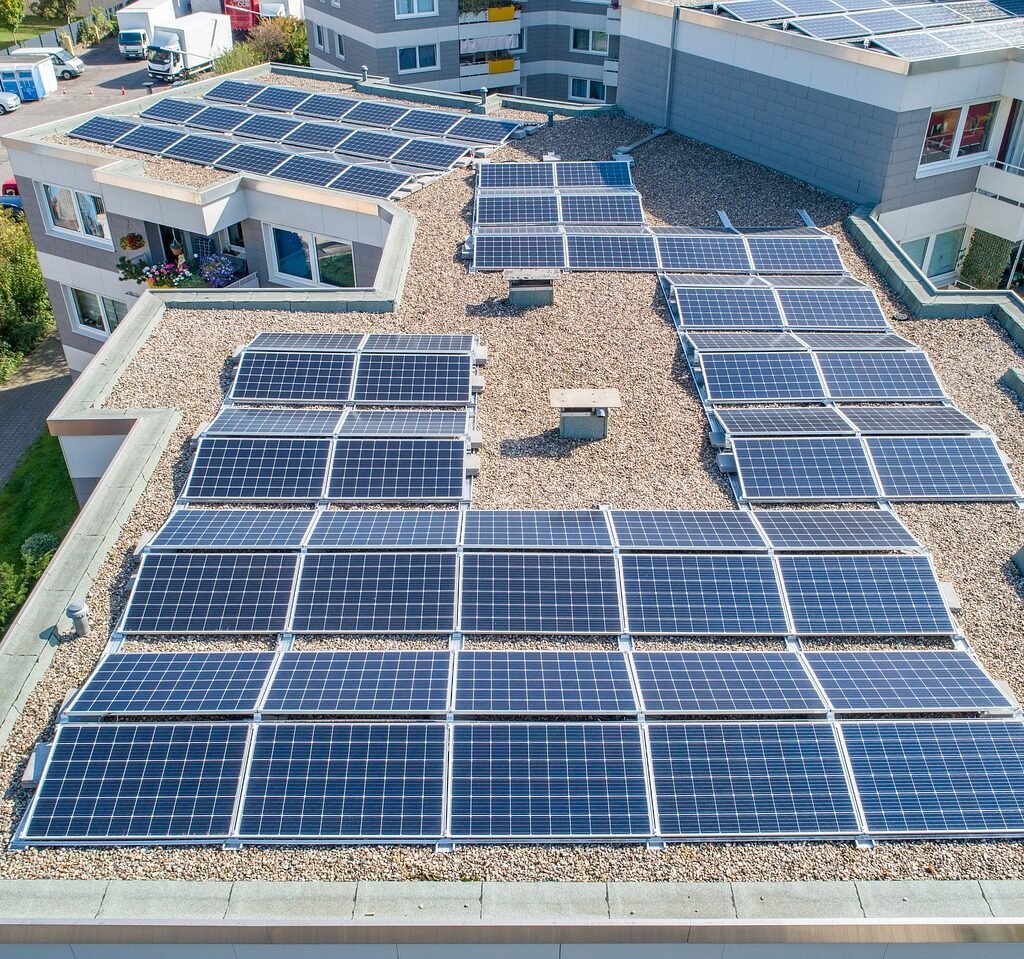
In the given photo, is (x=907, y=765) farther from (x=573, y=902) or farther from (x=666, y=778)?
(x=573, y=902)

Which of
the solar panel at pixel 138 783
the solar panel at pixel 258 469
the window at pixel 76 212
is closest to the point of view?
the solar panel at pixel 138 783

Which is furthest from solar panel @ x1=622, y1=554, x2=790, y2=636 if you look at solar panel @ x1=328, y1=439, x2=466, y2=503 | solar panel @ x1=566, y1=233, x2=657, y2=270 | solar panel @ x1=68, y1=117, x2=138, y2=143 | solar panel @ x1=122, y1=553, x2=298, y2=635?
solar panel @ x1=68, y1=117, x2=138, y2=143

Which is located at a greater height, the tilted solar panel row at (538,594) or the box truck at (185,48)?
the tilted solar panel row at (538,594)

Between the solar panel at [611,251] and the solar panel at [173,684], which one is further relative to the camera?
the solar panel at [611,251]

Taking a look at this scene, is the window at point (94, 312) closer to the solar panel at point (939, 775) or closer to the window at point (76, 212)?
the window at point (76, 212)

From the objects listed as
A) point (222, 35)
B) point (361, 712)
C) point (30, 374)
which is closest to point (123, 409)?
point (361, 712)

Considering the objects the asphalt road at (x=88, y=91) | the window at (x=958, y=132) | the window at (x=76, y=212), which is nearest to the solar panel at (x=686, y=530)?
the window at (x=958, y=132)

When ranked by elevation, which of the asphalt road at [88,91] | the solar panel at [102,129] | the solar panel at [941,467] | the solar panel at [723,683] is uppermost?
the solar panel at [102,129]
